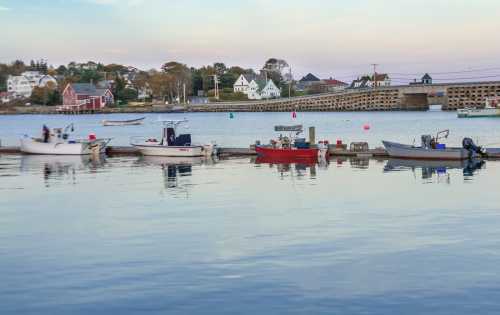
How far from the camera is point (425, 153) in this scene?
54594mm

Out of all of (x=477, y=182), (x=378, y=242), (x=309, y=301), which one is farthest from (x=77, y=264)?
(x=477, y=182)

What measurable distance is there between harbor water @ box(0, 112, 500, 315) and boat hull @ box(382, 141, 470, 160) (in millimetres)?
8635

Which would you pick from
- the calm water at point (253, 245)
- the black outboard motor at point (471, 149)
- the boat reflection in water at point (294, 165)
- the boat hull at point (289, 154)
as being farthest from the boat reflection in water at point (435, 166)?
the boat hull at point (289, 154)

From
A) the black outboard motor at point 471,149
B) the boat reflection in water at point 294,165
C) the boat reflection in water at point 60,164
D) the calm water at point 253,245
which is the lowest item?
the calm water at point 253,245

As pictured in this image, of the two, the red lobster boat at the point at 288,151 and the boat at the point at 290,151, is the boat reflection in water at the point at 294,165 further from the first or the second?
the boat at the point at 290,151

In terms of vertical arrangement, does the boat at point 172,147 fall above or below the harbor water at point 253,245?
above

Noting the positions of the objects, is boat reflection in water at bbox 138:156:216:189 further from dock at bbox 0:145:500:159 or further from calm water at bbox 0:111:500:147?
calm water at bbox 0:111:500:147

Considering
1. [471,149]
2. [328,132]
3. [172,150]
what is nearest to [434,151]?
[471,149]

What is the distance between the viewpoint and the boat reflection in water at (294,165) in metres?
47.7

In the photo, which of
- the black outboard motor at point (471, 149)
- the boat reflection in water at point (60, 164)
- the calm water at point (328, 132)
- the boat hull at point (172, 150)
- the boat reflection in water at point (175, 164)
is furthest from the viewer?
the calm water at point (328, 132)

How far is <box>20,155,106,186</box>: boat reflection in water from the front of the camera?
49.6m

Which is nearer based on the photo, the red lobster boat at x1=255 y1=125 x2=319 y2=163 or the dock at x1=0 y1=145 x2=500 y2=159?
the red lobster boat at x1=255 y1=125 x2=319 y2=163

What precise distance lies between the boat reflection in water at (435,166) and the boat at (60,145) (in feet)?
82.0

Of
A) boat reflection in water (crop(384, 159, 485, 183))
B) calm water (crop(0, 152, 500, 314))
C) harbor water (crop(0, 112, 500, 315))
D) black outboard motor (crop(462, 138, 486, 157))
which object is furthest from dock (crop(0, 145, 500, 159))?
calm water (crop(0, 152, 500, 314))
